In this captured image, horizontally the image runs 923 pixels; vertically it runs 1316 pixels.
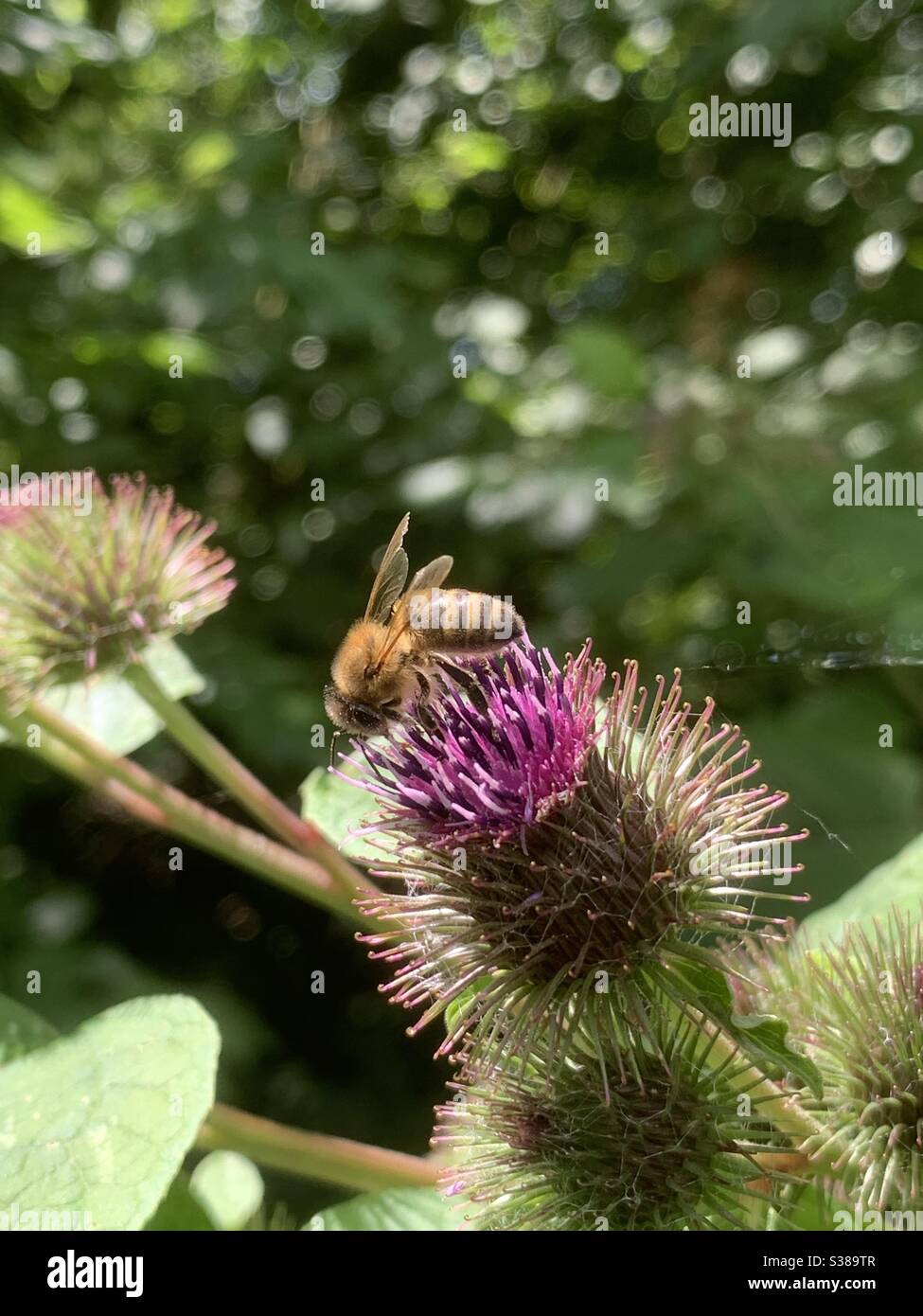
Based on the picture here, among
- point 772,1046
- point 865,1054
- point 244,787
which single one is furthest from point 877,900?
point 244,787

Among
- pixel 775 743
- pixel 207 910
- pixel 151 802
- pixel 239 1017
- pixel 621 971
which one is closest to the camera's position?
pixel 621 971

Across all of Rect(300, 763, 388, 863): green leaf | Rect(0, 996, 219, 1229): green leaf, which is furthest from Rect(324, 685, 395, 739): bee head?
Rect(0, 996, 219, 1229): green leaf

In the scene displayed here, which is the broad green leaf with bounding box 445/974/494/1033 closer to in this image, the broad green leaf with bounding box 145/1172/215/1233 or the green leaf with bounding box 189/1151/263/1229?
the broad green leaf with bounding box 145/1172/215/1233

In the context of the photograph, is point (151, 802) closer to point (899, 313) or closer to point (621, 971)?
point (621, 971)

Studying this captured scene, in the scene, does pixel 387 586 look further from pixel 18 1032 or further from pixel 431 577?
pixel 18 1032

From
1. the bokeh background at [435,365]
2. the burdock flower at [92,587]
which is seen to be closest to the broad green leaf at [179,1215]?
the burdock flower at [92,587]

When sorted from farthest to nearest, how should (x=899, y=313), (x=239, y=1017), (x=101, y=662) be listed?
(x=899, y=313) → (x=239, y=1017) → (x=101, y=662)
